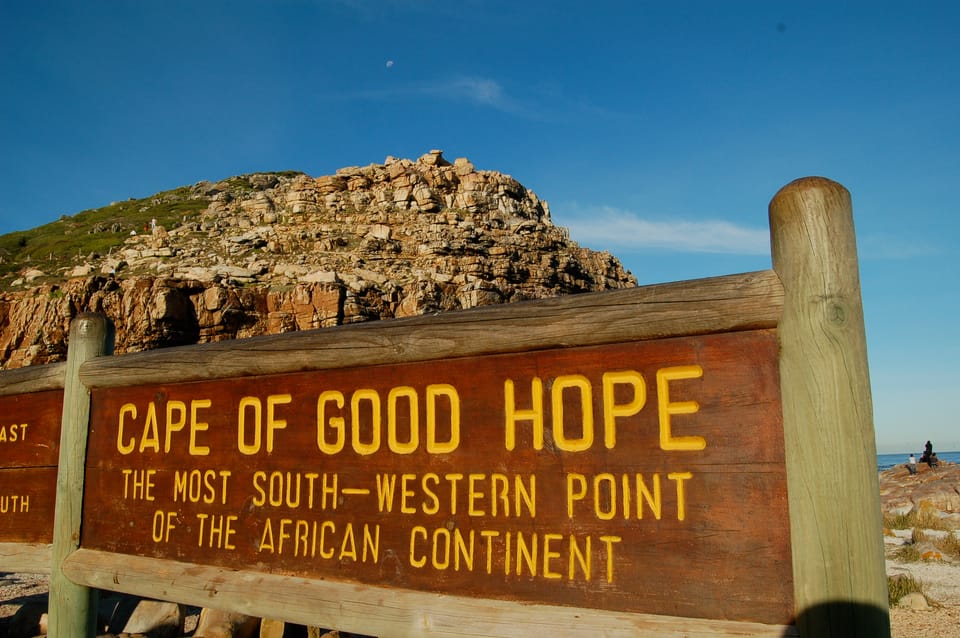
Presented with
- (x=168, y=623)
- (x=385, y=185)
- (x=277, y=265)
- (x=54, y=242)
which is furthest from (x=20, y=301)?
(x=168, y=623)

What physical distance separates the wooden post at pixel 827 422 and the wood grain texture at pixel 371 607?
0.15m

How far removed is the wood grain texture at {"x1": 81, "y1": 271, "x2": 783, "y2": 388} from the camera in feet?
5.83

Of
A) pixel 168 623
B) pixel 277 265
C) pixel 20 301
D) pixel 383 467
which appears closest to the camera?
pixel 383 467

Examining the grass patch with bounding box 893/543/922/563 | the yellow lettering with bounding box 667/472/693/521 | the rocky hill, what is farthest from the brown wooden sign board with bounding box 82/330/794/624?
the rocky hill

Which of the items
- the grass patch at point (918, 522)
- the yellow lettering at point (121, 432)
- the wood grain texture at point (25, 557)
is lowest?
the grass patch at point (918, 522)

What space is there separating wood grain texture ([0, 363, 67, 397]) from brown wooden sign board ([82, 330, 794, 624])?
36.1 inches

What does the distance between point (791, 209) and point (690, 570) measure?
96cm

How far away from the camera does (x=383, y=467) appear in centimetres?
232

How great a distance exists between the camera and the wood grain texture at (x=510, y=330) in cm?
178

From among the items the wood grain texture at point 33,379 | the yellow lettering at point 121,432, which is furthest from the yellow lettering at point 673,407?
the wood grain texture at point 33,379

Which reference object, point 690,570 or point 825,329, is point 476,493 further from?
point 825,329

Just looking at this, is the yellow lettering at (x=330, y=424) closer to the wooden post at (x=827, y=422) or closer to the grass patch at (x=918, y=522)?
the wooden post at (x=827, y=422)

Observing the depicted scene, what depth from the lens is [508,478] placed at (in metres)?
2.06

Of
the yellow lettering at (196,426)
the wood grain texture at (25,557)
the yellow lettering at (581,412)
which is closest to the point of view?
the yellow lettering at (581,412)
